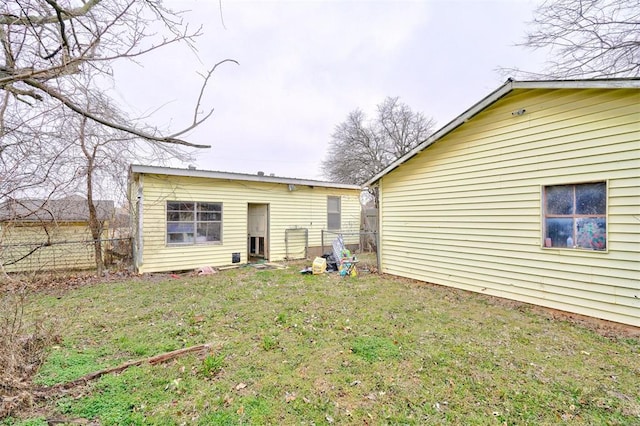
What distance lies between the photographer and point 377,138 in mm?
23359

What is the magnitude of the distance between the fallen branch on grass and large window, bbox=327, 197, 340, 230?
8.99 meters

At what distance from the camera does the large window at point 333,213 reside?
12438 mm

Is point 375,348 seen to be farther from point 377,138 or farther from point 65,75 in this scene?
point 377,138

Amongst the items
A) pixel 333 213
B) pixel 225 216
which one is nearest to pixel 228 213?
pixel 225 216

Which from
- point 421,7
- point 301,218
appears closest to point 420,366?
point 301,218

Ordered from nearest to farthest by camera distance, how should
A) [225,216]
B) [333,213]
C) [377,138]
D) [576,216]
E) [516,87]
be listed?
[576,216] → [516,87] → [225,216] → [333,213] → [377,138]

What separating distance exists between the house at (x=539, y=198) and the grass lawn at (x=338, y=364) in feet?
2.15

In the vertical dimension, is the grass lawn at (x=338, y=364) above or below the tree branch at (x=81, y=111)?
below

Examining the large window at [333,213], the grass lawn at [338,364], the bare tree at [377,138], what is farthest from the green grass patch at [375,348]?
the bare tree at [377,138]

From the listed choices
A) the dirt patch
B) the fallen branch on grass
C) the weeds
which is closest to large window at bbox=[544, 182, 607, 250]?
the dirt patch

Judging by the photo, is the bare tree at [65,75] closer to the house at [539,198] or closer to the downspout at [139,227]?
the downspout at [139,227]

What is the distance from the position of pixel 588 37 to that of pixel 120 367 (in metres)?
11.0

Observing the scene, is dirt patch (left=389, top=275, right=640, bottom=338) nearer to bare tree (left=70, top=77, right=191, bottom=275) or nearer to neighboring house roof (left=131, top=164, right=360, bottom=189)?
bare tree (left=70, top=77, right=191, bottom=275)

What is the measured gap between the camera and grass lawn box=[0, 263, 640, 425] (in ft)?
8.21
